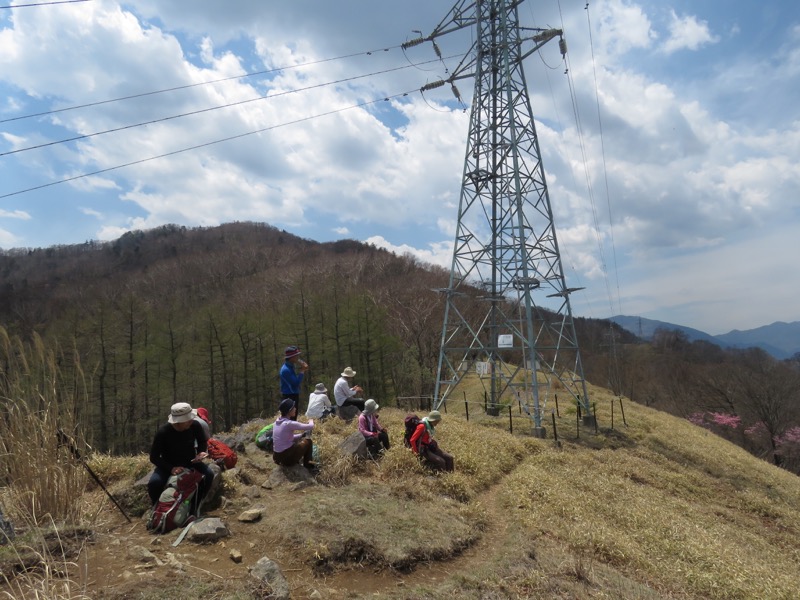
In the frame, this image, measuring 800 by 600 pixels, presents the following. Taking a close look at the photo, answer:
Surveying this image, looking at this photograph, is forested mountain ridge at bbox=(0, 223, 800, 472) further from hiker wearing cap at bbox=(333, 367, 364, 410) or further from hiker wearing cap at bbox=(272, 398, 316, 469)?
hiker wearing cap at bbox=(272, 398, 316, 469)

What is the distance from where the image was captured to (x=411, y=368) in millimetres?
29828

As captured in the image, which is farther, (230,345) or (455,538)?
(230,345)

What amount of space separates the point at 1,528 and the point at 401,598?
346 centimetres

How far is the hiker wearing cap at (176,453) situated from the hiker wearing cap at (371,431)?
3157 mm

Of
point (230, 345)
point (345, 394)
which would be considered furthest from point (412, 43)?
→ point (230, 345)

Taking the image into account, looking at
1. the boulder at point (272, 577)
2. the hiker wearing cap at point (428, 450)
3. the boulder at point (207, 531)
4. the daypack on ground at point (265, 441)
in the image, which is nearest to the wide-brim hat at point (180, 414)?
the boulder at point (207, 531)

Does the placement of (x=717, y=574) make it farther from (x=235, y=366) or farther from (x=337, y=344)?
(x=235, y=366)

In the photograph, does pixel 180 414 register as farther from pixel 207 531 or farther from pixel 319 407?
pixel 319 407

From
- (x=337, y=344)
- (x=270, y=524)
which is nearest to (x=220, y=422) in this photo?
(x=337, y=344)

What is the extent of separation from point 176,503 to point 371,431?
3825 millimetres

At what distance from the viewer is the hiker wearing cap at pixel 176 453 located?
5.29 meters

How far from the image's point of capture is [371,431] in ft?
27.3

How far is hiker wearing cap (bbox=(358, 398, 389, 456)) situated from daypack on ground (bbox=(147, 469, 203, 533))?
3359mm

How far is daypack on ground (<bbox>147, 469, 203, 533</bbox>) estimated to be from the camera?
493cm
